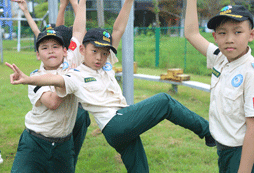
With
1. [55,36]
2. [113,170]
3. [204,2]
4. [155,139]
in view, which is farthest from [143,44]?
[55,36]

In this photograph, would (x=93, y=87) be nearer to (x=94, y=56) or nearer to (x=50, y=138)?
(x=94, y=56)

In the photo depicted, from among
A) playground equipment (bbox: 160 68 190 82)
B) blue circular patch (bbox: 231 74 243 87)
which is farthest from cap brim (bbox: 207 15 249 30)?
playground equipment (bbox: 160 68 190 82)

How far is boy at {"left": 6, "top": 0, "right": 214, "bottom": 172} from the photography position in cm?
228

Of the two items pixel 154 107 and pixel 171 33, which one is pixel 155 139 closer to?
pixel 154 107

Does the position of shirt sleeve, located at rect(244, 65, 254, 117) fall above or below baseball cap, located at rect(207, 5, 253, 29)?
below

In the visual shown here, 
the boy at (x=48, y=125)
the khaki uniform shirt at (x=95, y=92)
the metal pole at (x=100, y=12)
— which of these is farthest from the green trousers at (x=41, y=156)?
the metal pole at (x=100, y=12)

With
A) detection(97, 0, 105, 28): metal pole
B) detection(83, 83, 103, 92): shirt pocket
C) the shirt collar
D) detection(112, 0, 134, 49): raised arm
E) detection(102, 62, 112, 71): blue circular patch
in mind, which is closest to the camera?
the shirt collar

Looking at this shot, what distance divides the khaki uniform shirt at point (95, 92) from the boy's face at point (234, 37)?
3.08 feet

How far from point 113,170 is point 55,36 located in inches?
76.9

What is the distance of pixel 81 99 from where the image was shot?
7.51 ft

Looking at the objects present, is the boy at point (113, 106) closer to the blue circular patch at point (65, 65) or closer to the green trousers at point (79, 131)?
the blue circular patch at point (65, 65)

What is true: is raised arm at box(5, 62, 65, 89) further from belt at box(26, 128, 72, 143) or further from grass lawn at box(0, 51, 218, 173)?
grass lawn at box(0, 51, 218, 173)

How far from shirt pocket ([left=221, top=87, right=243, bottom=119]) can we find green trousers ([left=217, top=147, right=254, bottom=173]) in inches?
9.7

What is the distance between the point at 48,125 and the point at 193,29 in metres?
1.46
